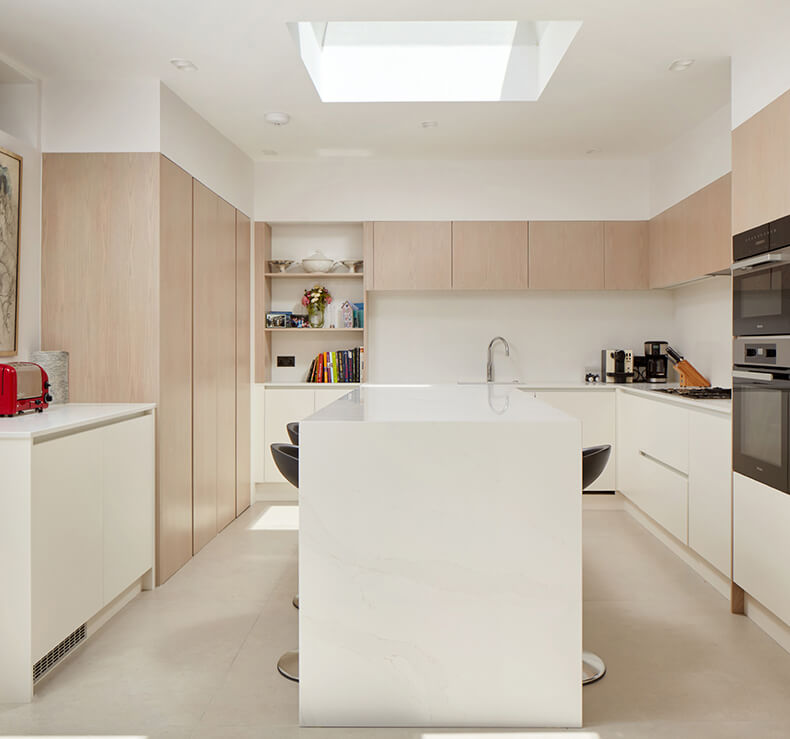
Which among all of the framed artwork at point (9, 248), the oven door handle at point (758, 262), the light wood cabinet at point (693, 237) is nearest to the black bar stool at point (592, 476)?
the oven door handle at point (758, 262)

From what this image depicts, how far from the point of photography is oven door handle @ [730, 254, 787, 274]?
2520 mm

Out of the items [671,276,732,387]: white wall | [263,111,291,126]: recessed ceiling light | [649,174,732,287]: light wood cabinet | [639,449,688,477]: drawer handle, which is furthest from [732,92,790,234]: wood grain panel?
[263,111,291,126]: recessed ceiling light

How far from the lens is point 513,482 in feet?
6.34

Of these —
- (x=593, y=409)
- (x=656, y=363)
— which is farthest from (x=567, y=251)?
(x=593, y=409)

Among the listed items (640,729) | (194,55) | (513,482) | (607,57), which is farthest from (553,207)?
(640,729)

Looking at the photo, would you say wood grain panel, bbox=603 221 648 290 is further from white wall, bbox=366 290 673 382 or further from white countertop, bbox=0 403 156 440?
white countertop, bbox=0 403 156 440

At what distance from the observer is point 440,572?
1953 millimetres

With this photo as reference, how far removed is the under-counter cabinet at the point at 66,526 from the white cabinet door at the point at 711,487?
2.69 m

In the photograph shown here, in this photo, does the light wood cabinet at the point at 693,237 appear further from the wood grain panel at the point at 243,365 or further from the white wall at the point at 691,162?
the wood grain panel at the point at 243,365

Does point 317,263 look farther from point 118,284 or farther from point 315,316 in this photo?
point 118,284

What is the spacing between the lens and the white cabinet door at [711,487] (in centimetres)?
298

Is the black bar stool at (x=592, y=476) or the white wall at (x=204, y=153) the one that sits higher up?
the white wall at (x=204, y=153)

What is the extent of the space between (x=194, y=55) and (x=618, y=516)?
3.89m

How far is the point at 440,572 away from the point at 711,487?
1834 mm
